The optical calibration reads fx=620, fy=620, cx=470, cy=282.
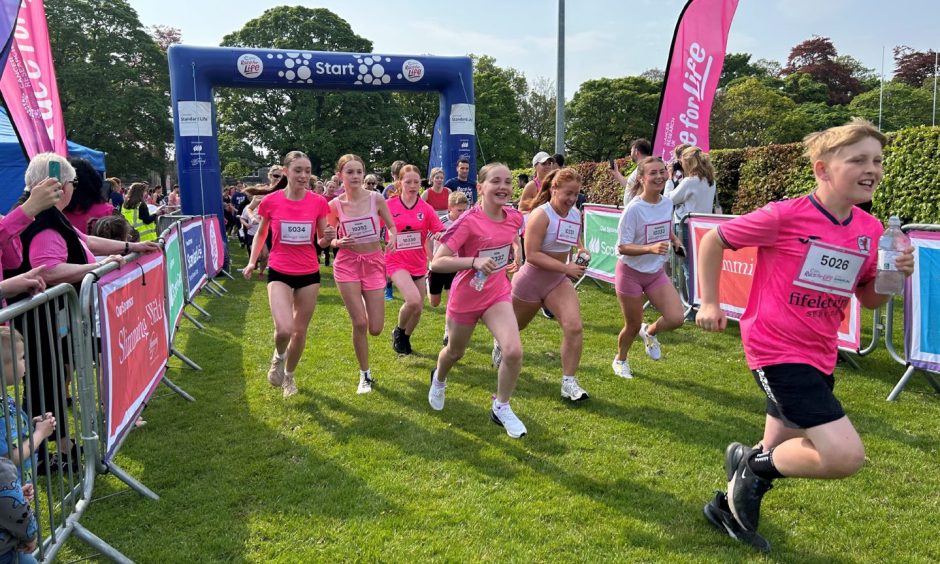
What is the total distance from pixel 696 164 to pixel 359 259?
4.47 meters

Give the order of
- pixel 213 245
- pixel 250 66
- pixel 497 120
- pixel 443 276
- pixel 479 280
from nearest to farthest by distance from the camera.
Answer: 1. pixel 479 280
2. pixel 443 276
3. pixel 213 245
4. pixel 250 66
5. pixel 497 120

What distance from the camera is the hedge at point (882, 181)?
9.41 metres

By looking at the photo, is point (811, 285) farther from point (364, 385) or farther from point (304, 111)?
point (304, 111)

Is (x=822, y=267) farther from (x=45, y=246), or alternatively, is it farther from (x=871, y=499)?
(x=45, y=246)

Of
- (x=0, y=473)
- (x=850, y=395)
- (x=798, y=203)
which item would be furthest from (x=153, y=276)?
(x=850, y=395)

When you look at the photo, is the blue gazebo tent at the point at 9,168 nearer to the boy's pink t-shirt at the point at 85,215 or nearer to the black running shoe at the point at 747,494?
the boy's pink t-shirt at the point at 85,215

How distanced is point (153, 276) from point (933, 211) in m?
10.6

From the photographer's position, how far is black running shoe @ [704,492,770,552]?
3.10 metres

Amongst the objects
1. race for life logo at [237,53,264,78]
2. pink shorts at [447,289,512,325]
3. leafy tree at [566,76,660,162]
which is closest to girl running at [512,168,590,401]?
pink shorts at [447,289,512,325]

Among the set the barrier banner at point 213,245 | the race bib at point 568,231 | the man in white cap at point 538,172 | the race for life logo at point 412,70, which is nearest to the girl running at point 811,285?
the race bib at point 568,231

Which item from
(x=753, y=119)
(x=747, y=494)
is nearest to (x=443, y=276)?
(x=747, y=494)

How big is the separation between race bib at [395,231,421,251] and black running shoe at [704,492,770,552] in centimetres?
442

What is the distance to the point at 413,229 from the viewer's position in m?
7.12

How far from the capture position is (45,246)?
3621 millimetres
